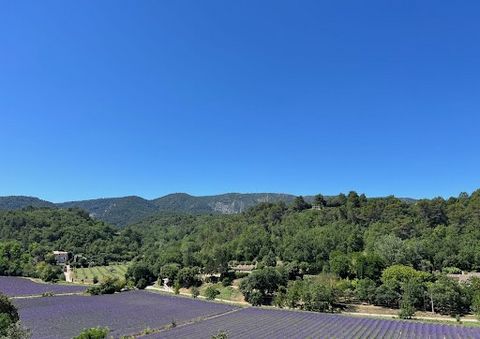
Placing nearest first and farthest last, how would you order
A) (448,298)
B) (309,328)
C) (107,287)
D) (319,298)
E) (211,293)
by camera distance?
1. (309,328)
2. (448,298)
3. (319,298)
4. (211,293)
5. (107,287)

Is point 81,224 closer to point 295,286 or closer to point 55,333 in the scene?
point 295,286

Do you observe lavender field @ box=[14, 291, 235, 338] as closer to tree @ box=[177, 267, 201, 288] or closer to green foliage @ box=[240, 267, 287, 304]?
green foliage @ box=[240, 267, 287, 304]

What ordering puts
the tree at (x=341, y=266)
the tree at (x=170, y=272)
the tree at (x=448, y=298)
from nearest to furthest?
the tree at (x=448, y=298)
the tree at (x=341, y=266)
the tree at (x=170, y=272)

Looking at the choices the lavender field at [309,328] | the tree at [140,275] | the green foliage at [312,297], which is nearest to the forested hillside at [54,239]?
the tree at [140,275]

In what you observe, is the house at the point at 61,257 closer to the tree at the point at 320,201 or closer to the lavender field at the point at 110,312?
the lavender field at the point at 110,312

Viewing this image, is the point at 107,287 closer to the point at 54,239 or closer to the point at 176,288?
the point at 176,288

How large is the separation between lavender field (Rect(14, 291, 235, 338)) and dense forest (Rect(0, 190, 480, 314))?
38.9 feet

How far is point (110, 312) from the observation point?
5097 centimetres

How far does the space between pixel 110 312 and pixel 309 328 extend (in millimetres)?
25687

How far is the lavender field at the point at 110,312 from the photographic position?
133ft

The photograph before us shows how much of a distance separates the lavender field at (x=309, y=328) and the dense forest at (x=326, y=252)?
345 inches

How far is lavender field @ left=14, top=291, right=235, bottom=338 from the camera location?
40.6 m

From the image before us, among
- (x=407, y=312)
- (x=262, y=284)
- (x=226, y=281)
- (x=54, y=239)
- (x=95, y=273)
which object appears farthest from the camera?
(x=54, y=239)

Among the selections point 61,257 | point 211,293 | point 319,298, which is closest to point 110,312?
point 211,293
